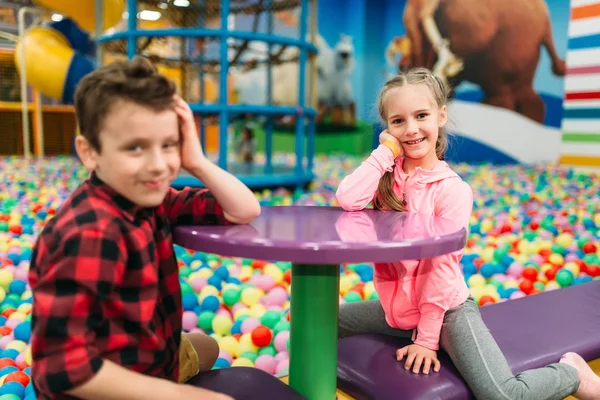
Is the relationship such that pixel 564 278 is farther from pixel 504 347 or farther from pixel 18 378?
pixel 18 378

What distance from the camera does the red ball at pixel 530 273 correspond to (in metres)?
2.32

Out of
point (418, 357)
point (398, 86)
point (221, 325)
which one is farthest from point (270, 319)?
point (398, 86)

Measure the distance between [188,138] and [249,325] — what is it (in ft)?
3.32

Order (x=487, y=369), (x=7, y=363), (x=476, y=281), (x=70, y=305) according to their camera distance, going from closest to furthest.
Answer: (x=70, y=305), (x=487, y=369), (x=7, y=363), (x=476, y=281)

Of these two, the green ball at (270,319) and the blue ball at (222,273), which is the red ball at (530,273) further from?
the blue ball at (222,273)

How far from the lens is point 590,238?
2.93m

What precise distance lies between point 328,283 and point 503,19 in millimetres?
6189

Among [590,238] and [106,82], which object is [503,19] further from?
[106,82]

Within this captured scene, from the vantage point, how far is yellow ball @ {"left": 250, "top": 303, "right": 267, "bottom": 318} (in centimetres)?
193

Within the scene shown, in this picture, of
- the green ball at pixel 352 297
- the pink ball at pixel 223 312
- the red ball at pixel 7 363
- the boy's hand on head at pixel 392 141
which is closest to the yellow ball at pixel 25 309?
the red ball at pixel 7 363

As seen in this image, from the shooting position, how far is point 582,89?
552 centimetres

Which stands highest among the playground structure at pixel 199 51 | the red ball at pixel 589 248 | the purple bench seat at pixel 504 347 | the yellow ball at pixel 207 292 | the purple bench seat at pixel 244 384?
the playground structure at pixel 199 51

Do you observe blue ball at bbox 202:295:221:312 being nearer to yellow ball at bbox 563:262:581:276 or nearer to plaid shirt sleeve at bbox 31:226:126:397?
plaid shirt sleeve at bbox 31:226:126:397

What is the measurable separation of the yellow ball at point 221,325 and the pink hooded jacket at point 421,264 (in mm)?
714
